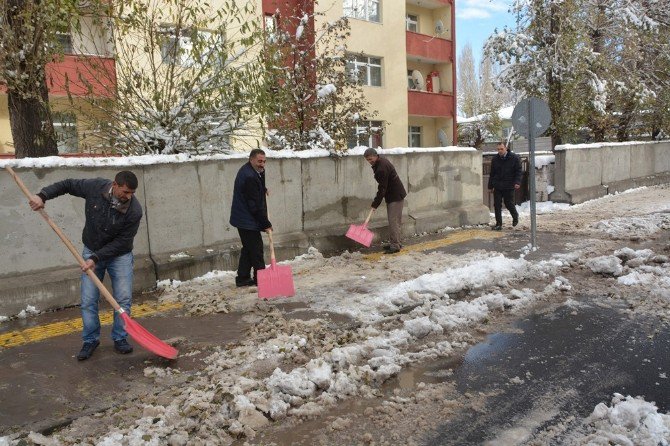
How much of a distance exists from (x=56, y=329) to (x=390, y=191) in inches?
209

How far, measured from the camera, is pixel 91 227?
14.6 ft

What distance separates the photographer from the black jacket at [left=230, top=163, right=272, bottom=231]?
21.3ft

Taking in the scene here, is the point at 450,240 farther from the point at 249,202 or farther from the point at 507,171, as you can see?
the point at 249,202

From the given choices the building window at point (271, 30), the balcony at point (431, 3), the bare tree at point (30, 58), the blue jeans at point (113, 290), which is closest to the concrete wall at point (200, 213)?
the bare tree at point (30, 58)

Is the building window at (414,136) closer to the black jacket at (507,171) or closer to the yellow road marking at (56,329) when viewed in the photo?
the black jacket at (507,171)

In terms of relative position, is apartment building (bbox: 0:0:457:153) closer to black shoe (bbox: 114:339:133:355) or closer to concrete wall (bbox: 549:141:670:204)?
concrete wall (bbox: 549:141:670:204)

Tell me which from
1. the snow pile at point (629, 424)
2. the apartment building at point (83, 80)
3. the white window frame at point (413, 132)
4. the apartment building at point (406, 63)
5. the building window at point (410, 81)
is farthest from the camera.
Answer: the white window frame at point (413, 132)

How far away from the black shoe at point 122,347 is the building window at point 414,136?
23552 mm

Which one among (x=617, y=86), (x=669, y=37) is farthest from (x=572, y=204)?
(x=669, y=37)

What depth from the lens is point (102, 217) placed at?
4.39 m

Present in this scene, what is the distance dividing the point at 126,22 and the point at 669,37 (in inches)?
838

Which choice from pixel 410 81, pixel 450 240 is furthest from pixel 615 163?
pixel 410 81

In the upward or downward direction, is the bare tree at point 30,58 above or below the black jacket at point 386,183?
above

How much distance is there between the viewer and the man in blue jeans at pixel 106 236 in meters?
4.38
